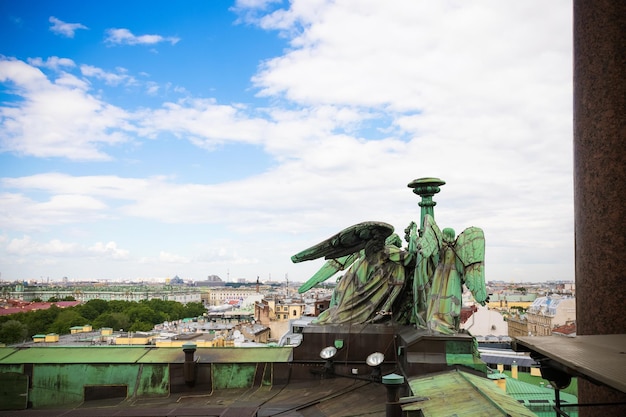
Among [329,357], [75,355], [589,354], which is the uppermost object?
[589,354]

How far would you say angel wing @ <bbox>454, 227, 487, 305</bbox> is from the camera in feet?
44.7

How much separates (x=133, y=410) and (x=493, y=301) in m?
150


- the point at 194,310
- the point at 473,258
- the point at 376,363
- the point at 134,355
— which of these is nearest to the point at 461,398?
the point at 376,363

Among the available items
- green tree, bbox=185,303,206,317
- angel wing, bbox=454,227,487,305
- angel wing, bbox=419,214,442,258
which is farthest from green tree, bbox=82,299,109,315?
angel wing, bbox=454,227,487,305

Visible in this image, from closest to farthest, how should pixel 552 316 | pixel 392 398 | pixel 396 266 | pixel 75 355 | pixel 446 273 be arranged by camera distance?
pixel 392 398
pixel 446 273
pixel 75 355
pixel 396 266
pixel 552 316

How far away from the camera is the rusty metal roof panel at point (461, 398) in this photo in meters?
8.45

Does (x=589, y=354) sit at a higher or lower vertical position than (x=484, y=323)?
higher

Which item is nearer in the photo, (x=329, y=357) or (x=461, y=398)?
(x=461, y=398)

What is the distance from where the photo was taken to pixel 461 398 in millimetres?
9578

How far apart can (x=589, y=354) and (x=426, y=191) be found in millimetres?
11697

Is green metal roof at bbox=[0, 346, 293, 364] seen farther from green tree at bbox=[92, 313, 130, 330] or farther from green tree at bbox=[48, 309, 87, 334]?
green tree at bbox=[92, 313, 130, 330]

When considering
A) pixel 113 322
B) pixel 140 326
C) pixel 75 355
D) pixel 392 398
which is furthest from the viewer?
pixel 140 326

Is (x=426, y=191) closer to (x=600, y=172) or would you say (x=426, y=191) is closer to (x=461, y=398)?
(x=461, y=398)

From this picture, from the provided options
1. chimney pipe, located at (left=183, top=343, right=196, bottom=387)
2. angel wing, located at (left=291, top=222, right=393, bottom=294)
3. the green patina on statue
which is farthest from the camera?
angel wing, located at (left=291, top=222, right=393, bottom=294)
